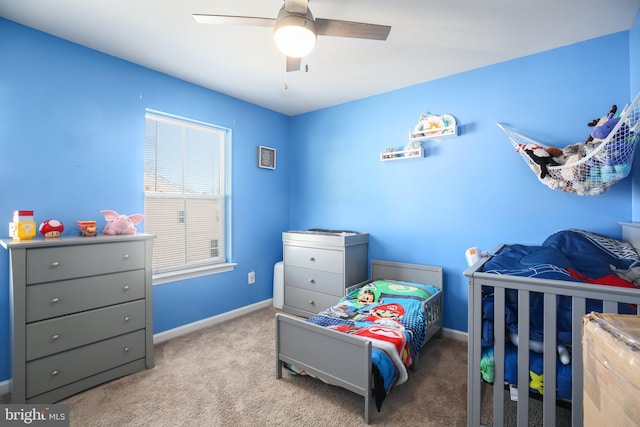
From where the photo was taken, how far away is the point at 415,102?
112 inches

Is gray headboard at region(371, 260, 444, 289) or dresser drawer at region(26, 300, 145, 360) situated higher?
gray headboard at region(371, 260, 444, 289)

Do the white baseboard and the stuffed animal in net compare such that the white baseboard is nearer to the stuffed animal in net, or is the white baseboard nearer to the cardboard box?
the cardboard box

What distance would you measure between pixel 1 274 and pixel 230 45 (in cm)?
212

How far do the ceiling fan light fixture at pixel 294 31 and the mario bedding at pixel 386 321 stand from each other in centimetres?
167

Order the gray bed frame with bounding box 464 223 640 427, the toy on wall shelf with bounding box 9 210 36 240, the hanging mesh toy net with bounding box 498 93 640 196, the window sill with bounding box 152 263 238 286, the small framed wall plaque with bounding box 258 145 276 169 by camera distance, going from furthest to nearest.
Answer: the small framed wall plaque with bounding box 258 145 276 169 → the window sill with bounding box 152 263 238 286 → the toy on wall shelf with bounding box 9 210 36 240 → the hanging mesh toy net with bounding box 498 93 640 196 → the gray bed frame with bounding box 464 223 640 427

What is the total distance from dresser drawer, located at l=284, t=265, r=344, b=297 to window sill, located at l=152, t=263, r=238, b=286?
0.63 metres

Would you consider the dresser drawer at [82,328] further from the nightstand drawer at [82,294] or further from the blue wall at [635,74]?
the blue wall at [635,74]

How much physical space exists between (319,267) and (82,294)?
6.25 feet

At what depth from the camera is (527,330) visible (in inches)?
48.7

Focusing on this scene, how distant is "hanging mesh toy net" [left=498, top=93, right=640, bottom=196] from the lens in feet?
5.04

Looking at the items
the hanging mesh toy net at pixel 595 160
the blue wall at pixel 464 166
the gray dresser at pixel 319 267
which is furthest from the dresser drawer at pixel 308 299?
the hanging mesh toy net at pixel 595 160

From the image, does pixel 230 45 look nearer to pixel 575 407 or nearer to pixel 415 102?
pixel 415 102

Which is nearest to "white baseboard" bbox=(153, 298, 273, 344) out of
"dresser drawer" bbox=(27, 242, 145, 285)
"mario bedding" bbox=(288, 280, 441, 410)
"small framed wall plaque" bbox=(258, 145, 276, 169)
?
"dresser drawer" bbox=(27, 242, 145, 285)

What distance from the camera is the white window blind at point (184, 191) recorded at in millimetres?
2617
